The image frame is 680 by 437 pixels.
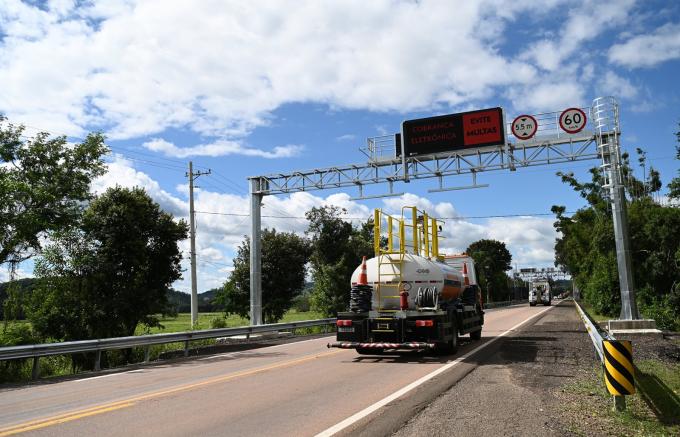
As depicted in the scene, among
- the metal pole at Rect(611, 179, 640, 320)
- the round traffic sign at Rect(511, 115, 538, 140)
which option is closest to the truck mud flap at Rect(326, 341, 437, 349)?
the metal pole at Rect(611, 179, 640, 320)

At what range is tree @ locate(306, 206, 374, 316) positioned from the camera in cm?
3978

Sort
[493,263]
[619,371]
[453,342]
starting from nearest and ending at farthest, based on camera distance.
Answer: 1. [619,371]
2. [453,342]
3. [493,263]

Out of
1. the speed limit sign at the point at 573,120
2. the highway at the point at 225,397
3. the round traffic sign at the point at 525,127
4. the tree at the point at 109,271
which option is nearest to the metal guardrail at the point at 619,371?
the highway at the point at 225,397

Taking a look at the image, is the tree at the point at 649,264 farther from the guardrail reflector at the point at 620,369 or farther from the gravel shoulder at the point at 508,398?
the guardrail reflector at the point at 620,369

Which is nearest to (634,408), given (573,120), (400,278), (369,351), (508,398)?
(508,398)

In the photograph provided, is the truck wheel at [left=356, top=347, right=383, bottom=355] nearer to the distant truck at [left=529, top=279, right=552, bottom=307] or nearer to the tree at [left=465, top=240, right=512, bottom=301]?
the distant truck at [left=529, top=279, right=552, bottom=307]

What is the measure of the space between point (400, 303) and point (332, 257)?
90.7 ft

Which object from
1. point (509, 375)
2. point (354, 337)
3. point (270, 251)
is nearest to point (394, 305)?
point (354, 337)

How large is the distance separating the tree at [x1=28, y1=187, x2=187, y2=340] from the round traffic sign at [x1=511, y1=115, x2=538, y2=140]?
15.4 meters

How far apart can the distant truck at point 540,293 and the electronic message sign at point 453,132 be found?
156 ft

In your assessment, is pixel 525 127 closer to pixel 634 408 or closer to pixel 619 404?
pixel 634 408

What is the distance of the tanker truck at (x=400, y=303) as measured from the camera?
13398mm

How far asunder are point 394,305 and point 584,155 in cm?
1242

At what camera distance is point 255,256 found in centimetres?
2722
